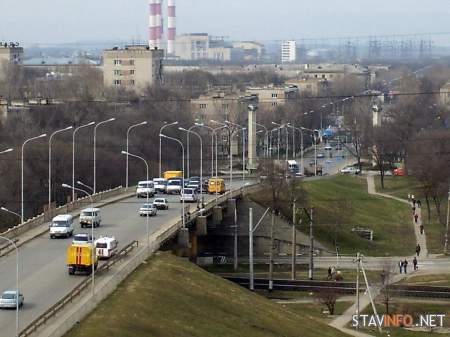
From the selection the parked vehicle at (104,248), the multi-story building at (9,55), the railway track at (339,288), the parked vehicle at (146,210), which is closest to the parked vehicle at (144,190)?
the parked vehicle at (146,210)

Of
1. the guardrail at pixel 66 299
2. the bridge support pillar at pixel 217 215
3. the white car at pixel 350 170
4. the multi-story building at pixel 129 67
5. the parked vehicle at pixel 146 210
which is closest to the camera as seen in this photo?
the guardrail at pixel 66 299

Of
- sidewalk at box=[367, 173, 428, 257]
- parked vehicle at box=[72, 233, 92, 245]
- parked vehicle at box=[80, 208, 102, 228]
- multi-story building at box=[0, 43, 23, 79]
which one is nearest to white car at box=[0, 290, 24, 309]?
parked vehicle at box=[72, 233, 92, 245]

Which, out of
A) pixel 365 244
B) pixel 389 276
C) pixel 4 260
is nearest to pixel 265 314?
pixel 4 260

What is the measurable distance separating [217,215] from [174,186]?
564 cm

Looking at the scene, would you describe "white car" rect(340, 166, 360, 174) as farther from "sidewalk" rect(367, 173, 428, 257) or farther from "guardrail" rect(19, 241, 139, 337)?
"guardrail" rect(19, 241, 139, 337)

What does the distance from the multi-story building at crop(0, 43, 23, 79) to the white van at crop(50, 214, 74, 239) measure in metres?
84.4

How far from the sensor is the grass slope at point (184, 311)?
30203 mm

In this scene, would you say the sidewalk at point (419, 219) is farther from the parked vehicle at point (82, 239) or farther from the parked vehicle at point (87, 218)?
the parked vehicle at point (82, 239)

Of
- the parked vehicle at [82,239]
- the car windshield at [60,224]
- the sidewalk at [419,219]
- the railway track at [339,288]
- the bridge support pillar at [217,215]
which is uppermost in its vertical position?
the parked vehicle at [82,239]

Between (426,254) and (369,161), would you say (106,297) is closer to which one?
(426,254)

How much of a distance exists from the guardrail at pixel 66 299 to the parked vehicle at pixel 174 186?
17670 millimetres

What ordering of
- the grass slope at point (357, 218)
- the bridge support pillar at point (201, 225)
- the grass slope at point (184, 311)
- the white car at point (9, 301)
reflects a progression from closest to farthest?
the grass slope at point (184, 311)
the white car at point (9, 301)
the bridge support pillar at point (201, 225)
the grass slope at point (357, 218)

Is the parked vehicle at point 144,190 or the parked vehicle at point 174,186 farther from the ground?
the parked vehicle at point 144,190

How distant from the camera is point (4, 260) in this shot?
121 ft
